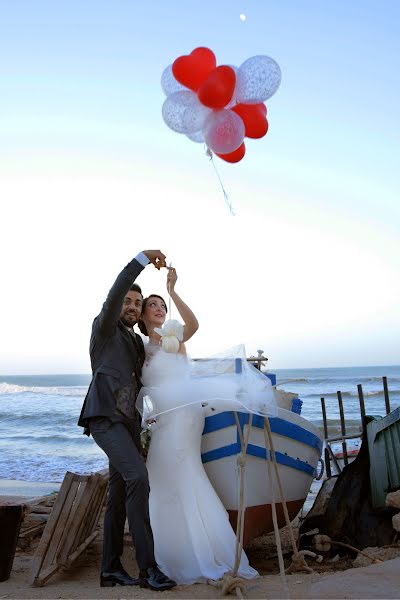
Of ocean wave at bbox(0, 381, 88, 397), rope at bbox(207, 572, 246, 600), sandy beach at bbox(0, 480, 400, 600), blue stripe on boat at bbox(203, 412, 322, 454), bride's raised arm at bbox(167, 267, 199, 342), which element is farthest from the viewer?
ocean wave at bbox(0, 381, 88, 397)

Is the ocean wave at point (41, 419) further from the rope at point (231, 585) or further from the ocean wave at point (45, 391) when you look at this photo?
the rope at point (231, 585)

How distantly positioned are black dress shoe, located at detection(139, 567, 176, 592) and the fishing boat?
3.48 feet

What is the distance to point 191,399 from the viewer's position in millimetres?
4129

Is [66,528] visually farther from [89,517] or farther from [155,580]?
[155,580]

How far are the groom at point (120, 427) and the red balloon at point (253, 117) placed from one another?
1.28 meters

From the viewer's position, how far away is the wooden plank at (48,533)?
4137 mm

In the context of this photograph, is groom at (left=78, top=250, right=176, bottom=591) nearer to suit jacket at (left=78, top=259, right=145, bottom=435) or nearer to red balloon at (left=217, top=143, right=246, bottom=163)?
suit jacket at (left=78, top=259, right=145, bottom=435)

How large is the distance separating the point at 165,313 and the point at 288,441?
1.76m

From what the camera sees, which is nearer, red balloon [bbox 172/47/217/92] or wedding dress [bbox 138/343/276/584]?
wedding dress [bbox 138/343/276/584]

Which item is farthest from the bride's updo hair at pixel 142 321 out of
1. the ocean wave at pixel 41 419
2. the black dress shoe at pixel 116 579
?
the ocean wave at pixel 41 419

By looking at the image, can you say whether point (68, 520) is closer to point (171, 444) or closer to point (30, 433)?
point (171, 444)

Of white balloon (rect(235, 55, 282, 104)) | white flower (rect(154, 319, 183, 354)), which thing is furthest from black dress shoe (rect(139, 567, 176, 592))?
white balloon (rect(235, 55, 282, 104))

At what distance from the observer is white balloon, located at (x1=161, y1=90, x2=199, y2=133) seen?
14.6ft

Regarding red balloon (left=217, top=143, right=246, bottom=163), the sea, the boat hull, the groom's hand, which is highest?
red balloon (left=217, top=143, right=246, bottom=163)
